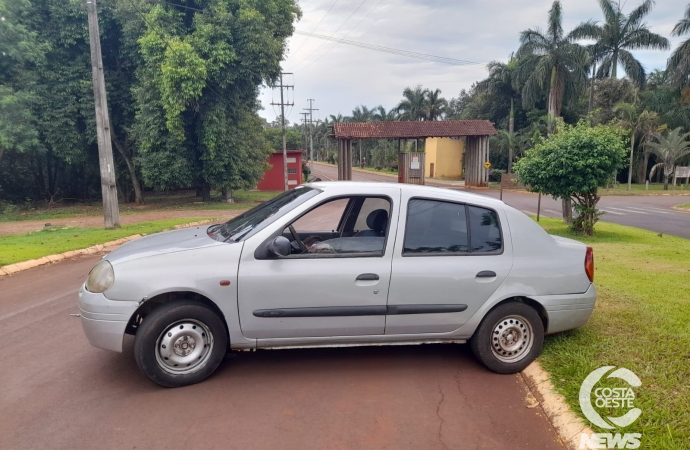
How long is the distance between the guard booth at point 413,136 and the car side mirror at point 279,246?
31090mm

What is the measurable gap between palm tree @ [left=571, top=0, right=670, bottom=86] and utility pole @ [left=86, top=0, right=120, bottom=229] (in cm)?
3680

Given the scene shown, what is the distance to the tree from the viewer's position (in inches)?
484

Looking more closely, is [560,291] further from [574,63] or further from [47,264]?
[574,63]

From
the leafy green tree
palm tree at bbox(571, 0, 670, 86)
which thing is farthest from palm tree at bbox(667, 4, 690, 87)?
the leafy green tree

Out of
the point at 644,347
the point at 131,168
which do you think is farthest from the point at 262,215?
the point at 131,168

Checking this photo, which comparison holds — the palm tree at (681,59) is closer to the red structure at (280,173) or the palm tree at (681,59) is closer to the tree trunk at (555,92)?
the tree trunk at (555,92)

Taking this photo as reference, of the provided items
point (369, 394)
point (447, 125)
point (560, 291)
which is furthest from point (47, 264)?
point (447, 125)

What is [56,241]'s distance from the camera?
38.6ft

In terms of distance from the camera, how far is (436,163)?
56.5 meters

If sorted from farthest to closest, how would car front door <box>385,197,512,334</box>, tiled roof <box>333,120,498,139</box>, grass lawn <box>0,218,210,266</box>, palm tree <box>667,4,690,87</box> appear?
tiled roof <box>333,120,498,139</box> → palm tree <box>667,4,690,87</box> → grass lawn <box>0,218,210,266</box> → car front door <box>385,197,512,334</box>

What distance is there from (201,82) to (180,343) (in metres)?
20.4

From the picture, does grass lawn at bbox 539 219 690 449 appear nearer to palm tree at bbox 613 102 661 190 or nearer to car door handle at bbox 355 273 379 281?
car door handle at bbox 355 273 379 281

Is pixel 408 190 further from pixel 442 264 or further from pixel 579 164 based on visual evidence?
pixel 579 164

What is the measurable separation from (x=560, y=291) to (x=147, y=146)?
22789 millimetres
